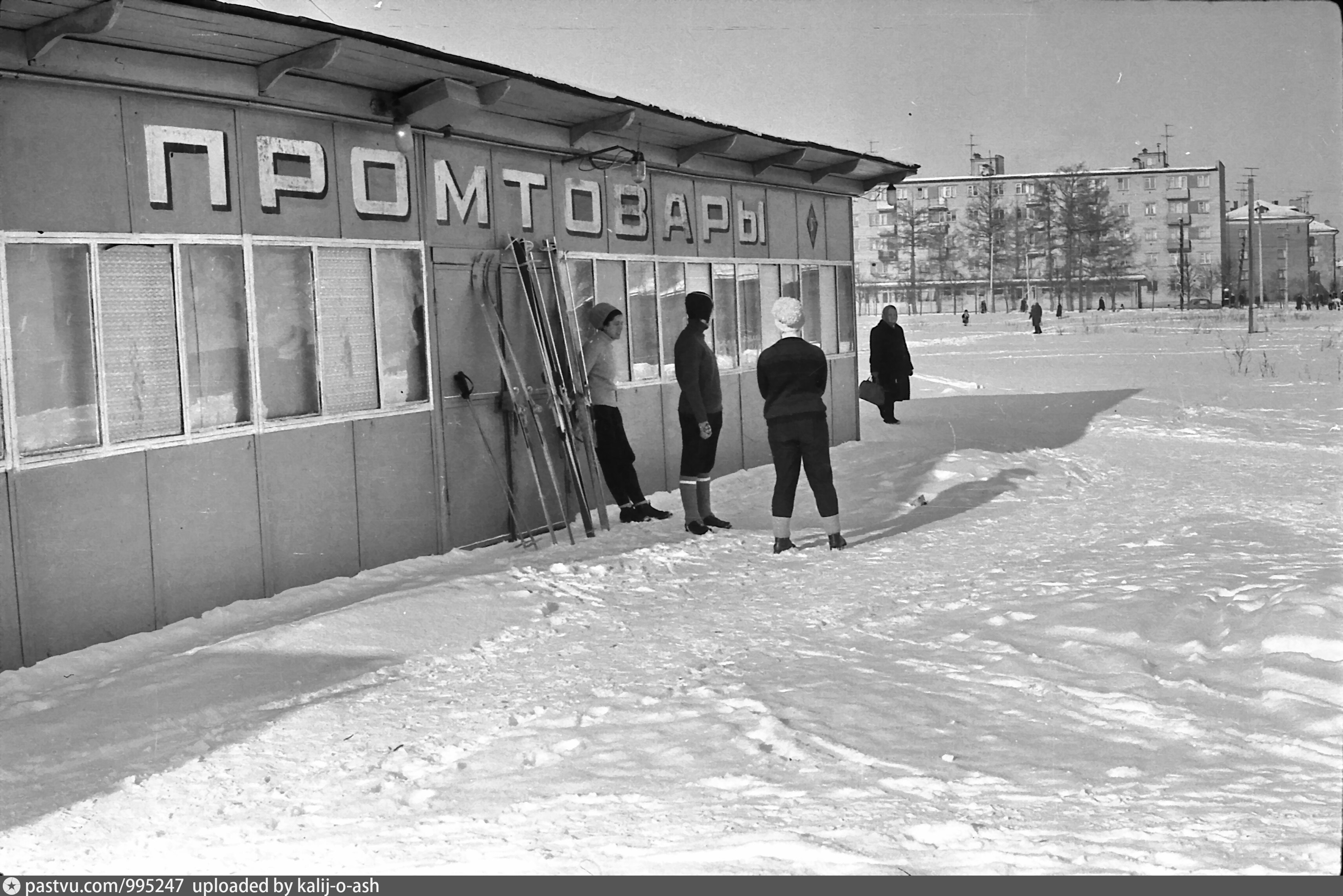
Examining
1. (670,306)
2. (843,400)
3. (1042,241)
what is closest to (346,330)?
(670,306)

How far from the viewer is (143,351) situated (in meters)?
7.50

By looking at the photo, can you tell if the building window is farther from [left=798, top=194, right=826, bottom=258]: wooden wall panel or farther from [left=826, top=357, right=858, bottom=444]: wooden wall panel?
[left=826, top=357, right=858, bottom=444]: wooden wall panel

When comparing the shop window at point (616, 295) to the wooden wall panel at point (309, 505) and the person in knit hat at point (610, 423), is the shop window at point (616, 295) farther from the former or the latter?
the wooden wall panel at point (309, 505)

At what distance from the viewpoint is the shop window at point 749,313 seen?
48.3ft

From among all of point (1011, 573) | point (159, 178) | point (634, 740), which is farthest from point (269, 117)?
point (1011, 573)

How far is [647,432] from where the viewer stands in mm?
12656

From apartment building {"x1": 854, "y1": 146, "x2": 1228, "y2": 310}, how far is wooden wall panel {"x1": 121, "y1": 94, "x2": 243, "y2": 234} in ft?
251

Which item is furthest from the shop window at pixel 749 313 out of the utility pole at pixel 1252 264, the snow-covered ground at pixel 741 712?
the utility pole at pixel 1252 264

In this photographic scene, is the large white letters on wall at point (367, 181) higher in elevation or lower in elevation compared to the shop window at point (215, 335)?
higher

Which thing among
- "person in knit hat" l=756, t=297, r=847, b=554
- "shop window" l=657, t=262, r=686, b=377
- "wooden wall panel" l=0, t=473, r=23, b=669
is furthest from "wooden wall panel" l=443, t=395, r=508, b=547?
"wooden wall panel" l=0, t=473, r=23, b=669

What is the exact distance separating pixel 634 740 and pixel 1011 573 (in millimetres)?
3947

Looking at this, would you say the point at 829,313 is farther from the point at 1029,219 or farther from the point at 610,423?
the point at 1029,219

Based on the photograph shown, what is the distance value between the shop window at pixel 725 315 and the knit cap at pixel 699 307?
3505 millimetres
